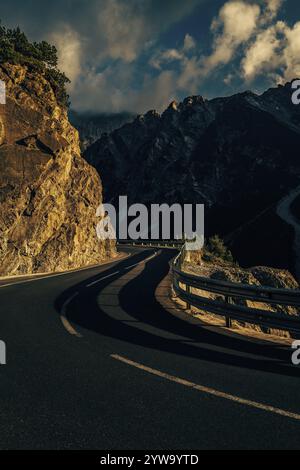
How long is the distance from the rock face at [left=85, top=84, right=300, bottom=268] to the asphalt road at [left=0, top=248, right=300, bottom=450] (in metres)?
100

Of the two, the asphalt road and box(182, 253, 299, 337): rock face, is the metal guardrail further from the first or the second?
box(182, 253, 299, 337): rock face

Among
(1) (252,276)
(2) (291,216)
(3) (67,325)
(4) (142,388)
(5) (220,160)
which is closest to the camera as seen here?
(4) (142,388)

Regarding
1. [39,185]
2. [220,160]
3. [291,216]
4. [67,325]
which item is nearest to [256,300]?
[67,325]

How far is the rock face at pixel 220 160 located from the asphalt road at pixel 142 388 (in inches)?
3938

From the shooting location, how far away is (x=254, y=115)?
169500 mm

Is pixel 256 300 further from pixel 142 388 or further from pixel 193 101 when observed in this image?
pixel 193 101

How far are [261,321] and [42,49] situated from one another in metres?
45.1

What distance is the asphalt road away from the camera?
3566 mm

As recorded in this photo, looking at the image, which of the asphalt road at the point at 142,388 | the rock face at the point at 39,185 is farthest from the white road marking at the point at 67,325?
the rock face at the point at 39,185

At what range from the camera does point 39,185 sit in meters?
31.8

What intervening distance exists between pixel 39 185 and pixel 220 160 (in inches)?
5492

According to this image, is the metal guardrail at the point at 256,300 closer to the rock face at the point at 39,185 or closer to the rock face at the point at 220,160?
the rock face at the point at 39,185

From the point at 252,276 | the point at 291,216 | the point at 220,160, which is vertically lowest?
the point at 252,276

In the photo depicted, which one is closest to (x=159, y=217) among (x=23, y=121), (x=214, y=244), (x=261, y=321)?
(x=214, y=244)
